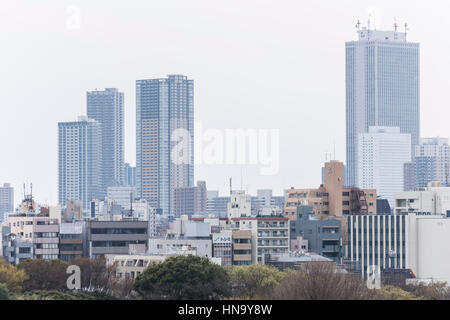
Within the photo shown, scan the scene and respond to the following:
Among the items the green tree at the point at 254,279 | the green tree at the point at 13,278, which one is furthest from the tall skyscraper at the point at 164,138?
the green tree at the point at 13,278

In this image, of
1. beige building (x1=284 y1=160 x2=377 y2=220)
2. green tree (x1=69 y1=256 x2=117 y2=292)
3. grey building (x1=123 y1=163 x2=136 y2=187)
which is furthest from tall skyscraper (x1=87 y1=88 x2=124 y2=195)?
green tree (x1=69 y1=256 x2=117 y2=292)

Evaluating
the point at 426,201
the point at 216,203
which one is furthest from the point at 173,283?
the point at 216,203

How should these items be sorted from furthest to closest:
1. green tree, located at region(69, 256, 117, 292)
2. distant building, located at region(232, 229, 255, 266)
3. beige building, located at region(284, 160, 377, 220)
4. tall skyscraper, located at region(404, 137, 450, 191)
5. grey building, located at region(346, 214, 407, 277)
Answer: tall skyscraper, located at region(404, 137, 450, 191)
beige building, located at region(284, 160, 377, 220)
grey building, located at region(346, 214, 407, 277)
distant building, located at region(232, 229, 255, 266)
green tree, located at region(69, 256, 117, 292)

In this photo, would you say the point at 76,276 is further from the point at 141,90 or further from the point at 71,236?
the point at 141,90

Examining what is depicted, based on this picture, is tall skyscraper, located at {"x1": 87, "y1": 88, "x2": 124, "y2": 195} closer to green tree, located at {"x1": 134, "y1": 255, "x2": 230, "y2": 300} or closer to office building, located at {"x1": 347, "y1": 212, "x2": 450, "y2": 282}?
office building, located at {"x1": 347, "y1": 212, "x2": 450, "y2": 282}

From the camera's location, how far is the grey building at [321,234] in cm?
5100

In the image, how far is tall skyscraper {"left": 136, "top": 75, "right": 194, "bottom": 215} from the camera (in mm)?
139875

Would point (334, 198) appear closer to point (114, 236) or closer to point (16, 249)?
point (114, 236)

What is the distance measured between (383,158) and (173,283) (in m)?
113

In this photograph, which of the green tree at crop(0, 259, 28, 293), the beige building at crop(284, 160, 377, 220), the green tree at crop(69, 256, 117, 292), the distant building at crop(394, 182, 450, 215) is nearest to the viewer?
the green tree at crop(0, 259, 28, 293)

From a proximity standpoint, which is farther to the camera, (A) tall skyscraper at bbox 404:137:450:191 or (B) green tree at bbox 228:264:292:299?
(A) tall skyscraper at bbox 404:137:450:191

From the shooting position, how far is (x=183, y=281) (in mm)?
28422

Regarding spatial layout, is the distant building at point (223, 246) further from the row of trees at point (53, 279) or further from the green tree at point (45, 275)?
the green tree at point (45, 275)

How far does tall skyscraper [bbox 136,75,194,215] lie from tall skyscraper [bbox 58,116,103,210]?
4.60 meters
